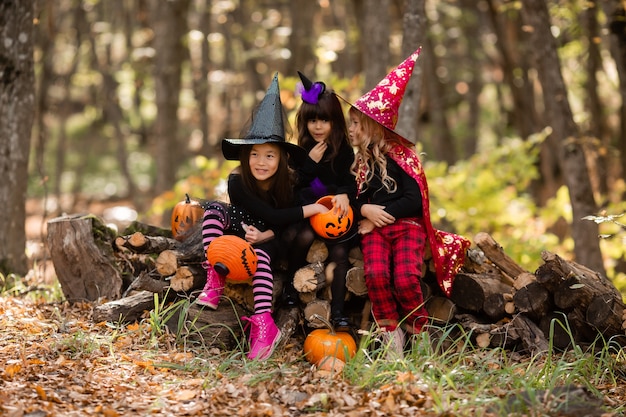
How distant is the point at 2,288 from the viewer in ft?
22.1

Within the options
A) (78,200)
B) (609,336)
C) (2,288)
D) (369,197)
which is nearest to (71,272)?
(2,288)

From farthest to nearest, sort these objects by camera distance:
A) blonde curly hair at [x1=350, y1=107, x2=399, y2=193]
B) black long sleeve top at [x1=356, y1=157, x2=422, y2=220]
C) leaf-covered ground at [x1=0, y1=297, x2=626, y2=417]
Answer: blonde curly hair at [x1=350, y1=107, x2=399, y2=193]
black long sleeve top at [x1=356, y1=157, x2=422, y2=220]
leaf-covered ground at [x1=0, y1=297, x2=626, y2=417]

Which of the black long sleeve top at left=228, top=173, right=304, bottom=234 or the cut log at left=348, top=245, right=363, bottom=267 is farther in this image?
the cut log at left=348, top=245, right=363, bottom=267

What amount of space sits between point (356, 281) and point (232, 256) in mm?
1021

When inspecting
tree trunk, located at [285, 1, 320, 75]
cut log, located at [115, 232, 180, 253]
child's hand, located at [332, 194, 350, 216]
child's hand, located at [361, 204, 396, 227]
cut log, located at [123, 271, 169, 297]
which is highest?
tree trunk, located at [285, 1, 320, 75]

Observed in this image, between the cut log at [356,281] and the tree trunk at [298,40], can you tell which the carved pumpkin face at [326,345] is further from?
the tree trunk at [298,40]

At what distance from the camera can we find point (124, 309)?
5.43 m

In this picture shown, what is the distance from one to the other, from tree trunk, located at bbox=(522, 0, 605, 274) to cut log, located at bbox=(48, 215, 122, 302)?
4930mm

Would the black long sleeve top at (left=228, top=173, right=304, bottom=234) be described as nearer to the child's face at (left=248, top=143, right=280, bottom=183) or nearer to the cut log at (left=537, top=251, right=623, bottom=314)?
the child's face at (left=248, top=143, right=280, bottom=183)

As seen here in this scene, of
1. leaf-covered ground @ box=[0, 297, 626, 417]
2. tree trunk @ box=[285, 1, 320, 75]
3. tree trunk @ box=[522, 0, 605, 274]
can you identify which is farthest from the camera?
tree trunk @ box=[285, 1, 320, 75]

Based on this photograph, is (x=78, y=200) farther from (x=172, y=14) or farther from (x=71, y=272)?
(x=71, y=272)

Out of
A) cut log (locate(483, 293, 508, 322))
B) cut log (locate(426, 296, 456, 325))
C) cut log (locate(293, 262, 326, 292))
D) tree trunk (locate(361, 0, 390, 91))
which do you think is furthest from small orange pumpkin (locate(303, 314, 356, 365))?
tree trunk (locate(361, 0, 390, 91))

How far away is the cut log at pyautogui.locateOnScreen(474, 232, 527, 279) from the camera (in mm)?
5797

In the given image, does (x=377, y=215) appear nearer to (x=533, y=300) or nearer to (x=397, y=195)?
(x=397, y=195)
